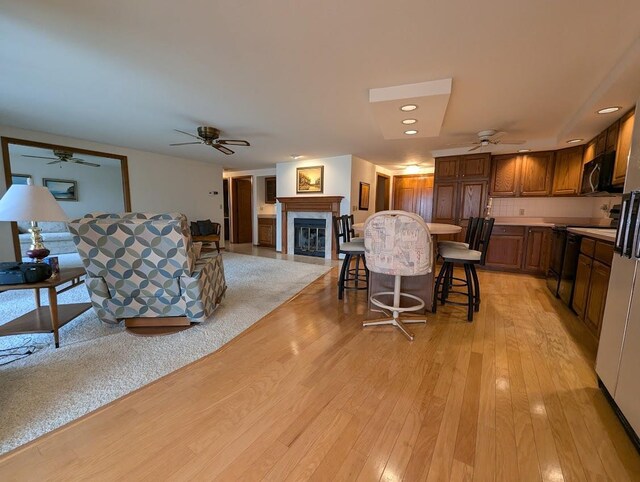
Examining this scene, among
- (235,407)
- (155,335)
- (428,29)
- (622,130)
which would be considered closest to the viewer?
(235,407)

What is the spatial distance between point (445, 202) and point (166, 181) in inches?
231

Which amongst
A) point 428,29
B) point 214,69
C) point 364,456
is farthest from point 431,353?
point 214,69

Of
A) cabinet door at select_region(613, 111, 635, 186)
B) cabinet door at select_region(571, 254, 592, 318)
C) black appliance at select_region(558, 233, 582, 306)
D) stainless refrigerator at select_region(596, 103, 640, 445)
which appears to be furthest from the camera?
black appliance at select_region(558, 233, 582, 306)

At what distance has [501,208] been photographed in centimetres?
488

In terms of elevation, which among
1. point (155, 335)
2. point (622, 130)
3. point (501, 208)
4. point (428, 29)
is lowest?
point (155, 335)

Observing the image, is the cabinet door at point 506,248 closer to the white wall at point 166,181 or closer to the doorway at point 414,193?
the doorway at point 414,193

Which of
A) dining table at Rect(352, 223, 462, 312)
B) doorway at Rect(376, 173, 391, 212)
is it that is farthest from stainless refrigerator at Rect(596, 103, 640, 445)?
doorway at Rect(376, 173, 391, 212)

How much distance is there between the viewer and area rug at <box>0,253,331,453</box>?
1.37m

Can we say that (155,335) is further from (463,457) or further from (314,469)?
(463,457)

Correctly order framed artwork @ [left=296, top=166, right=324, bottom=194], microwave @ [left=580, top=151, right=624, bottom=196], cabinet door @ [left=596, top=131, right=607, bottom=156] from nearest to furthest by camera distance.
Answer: microwave @ [left=580, top=151, right=624, bottom=196]
cabinet door @ [left=596, top=131, right=607, bottom=156]
framed artwork @ [left=296, top=166, right=324, bottom=194]

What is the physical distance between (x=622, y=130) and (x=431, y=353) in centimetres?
307

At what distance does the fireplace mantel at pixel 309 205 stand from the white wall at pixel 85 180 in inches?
193

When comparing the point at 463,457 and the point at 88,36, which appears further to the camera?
the point at 88,36

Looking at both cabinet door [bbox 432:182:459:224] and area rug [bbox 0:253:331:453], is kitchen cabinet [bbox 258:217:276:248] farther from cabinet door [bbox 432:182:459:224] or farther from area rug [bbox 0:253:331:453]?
area rug [bbox 0:253:331:453]
